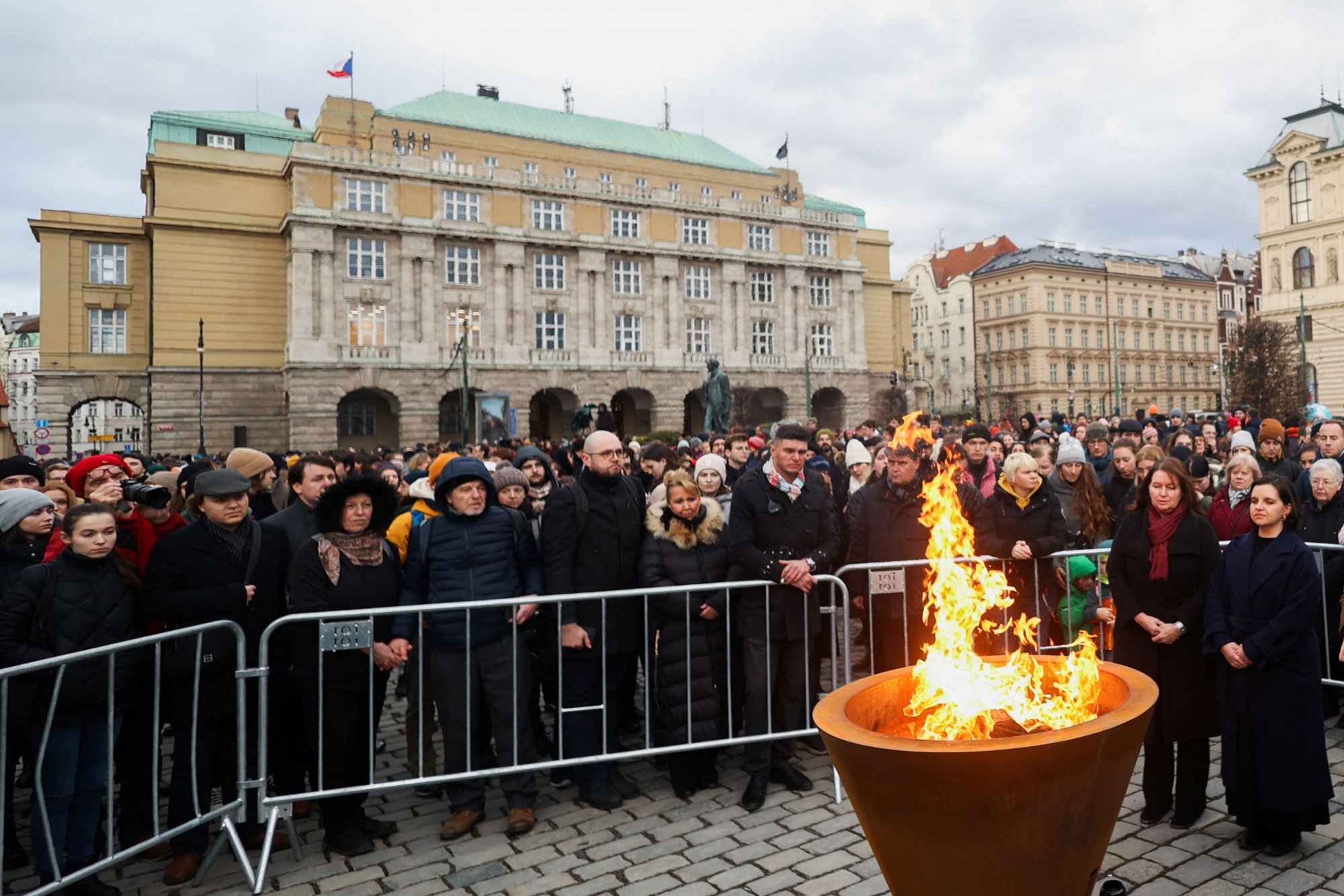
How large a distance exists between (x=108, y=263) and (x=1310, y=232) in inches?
2570

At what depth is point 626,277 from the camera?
49.7 metres

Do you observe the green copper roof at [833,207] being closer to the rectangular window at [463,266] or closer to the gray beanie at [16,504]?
the rectangular window at [463,266]

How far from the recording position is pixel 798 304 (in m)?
54.7

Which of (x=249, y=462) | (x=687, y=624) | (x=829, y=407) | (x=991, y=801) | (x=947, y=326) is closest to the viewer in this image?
(x=991, y=801)

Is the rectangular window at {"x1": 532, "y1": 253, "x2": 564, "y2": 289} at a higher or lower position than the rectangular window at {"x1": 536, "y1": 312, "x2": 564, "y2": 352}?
higher

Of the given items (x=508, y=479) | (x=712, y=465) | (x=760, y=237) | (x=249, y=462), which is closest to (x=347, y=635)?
(x=508, y=479)

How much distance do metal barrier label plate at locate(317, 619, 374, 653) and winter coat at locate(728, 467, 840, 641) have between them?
2353 mm

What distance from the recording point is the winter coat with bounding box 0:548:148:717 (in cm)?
412

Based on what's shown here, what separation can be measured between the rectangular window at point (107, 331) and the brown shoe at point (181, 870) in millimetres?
47595

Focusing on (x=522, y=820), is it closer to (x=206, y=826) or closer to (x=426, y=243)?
(x=206, y=826)

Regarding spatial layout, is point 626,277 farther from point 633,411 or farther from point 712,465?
point 712,465

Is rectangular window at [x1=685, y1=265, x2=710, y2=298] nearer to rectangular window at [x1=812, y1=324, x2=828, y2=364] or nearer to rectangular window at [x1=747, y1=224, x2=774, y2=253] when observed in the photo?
rectangular window at [x1=747, y1=224, x2=774, y2=253]

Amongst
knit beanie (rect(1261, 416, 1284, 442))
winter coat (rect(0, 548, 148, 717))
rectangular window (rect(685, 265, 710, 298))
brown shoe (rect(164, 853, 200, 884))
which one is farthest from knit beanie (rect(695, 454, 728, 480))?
rectangular window (rect(685, 265, 710, 298))

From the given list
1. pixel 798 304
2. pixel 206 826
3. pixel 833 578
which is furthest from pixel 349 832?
pixel 798 304
